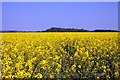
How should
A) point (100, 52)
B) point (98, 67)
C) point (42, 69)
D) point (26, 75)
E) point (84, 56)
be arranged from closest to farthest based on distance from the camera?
point (26, 75)
point (42, 69)
point (98, 67)
point (84, 56)
point (100, 52)

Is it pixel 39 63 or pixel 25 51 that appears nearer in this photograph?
pixel 39 63

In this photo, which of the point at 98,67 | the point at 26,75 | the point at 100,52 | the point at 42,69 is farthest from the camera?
the point at 100,52

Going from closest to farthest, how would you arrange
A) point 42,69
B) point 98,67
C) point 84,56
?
point 42,69
point 98,67
point 84,56

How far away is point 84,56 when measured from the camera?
22.0 ft

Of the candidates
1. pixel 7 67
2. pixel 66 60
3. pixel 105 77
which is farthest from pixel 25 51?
pixel 105 77

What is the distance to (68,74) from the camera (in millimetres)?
5707

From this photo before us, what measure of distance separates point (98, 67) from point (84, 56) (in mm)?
601

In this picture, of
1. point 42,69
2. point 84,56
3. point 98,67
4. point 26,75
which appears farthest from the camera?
point 84,56

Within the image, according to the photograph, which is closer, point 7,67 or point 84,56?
point 7,67

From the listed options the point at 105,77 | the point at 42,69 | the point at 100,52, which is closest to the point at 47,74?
the point at 42,69

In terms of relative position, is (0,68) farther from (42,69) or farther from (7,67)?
(42,69)

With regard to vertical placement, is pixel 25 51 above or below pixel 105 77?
above

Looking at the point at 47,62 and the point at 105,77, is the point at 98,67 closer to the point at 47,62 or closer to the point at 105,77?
the point at 105,77

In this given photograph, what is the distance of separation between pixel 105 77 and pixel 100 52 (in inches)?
67.3
